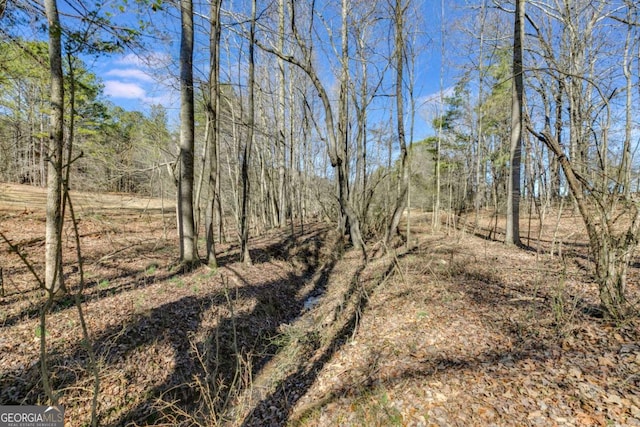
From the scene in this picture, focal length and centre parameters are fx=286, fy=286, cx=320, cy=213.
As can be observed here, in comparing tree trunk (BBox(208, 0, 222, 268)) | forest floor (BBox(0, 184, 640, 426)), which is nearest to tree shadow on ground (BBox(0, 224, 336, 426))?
forest floor (BBox(0, 184, 640, 426))

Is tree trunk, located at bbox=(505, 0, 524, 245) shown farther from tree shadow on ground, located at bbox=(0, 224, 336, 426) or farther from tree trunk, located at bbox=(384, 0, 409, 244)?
tree shadow on ground, located at bbox=(0, 224, 336, 426)

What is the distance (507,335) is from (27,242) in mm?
10911

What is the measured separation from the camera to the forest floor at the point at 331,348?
2.78m

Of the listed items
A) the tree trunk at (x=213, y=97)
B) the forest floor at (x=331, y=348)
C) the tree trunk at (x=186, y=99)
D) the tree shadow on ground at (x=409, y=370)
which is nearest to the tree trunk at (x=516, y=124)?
the forest floor at (x=331, y=348)

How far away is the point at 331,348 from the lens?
4500 mm

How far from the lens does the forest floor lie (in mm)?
2783

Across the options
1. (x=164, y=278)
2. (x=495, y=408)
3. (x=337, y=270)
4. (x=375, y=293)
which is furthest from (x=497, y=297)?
(x=164, y=278)

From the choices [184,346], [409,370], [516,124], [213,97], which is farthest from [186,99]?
[516,124]

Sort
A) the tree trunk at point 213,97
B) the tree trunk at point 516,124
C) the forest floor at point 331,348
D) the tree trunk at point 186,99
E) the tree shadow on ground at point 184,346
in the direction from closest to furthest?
the forest floor at point 331,348
the tree shadow on ground at point 184,346
the tree trunk at point 186,99
the tree trunk at point 213,97
the tree trunk at point 516,124

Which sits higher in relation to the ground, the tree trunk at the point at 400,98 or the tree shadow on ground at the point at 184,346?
the tree trunk at the point at 400,98

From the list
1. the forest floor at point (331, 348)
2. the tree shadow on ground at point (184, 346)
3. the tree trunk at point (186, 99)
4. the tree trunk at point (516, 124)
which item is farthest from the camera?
the tree trunk at point (516, 124)

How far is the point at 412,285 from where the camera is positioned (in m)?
6.03

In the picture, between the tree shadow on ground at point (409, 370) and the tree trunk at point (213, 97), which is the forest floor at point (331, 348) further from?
the tree trunk at point (213, 97)

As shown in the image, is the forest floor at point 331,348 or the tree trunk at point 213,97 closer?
the forest floor at point 331,348
